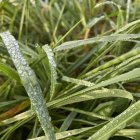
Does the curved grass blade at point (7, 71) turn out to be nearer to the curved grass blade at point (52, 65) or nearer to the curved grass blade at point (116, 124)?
the curved grass blade at point (52, 65)

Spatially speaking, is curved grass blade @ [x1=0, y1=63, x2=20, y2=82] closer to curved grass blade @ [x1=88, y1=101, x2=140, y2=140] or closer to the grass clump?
the grass clump

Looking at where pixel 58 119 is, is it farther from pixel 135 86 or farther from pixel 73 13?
pixel 73 13

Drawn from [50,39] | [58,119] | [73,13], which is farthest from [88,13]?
[58,119]

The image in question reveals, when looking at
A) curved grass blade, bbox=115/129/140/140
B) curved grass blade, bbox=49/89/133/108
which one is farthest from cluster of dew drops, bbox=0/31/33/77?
curved grass blade, bbox=115/129/140/140

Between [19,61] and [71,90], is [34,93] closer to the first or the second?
[19,61]

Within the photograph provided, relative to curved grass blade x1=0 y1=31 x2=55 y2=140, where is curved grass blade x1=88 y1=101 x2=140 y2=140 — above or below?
below

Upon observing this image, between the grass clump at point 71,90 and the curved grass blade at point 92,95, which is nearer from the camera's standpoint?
the grass clump at point 71,90

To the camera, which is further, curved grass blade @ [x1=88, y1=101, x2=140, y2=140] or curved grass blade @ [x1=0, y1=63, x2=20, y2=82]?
curved grass blade @ [x1=0, y1=63, x2=20, y2=82]

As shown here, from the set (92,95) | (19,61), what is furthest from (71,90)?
(19,61)

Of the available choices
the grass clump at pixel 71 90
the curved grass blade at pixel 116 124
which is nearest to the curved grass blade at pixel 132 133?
the grass clump at pixel 71 90

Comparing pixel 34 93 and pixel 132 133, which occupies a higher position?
pixel 34 93

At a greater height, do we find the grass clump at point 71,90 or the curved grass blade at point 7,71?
the curved grass blade at point 7,71

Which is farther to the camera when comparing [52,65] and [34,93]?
[52,65]
